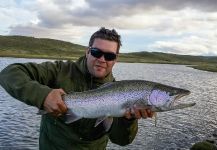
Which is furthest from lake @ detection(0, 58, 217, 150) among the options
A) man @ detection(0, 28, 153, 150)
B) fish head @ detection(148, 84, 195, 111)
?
fish head @ detection(148, 84, 195, 111)

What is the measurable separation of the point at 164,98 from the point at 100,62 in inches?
41.9

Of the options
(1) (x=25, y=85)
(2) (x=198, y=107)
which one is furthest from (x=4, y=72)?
(2) (x=198, y=107)

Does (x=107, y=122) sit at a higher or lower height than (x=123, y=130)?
higher

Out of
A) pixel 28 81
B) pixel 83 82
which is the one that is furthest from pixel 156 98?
pixel 28 81

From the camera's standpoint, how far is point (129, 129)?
5.64 metres

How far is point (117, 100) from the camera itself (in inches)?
206

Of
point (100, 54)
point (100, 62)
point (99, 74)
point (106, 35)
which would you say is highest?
point (106, 35)

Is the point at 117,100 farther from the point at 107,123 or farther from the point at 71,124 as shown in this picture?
the point at 71,124

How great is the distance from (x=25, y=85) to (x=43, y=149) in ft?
4.13

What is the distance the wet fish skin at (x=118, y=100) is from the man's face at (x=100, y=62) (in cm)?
29

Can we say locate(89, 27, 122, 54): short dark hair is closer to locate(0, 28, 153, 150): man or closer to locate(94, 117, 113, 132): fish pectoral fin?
locate(0, 28, 153, 150): man

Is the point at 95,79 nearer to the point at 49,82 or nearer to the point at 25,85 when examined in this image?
the point at 49,82

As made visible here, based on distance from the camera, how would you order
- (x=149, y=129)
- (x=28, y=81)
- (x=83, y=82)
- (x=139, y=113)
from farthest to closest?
1. (x=149, y=129)
2. (x=83, y=82)
3. (x=139, y=113)
4. (x=28, y=81)

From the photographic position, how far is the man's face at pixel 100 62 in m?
5.43
